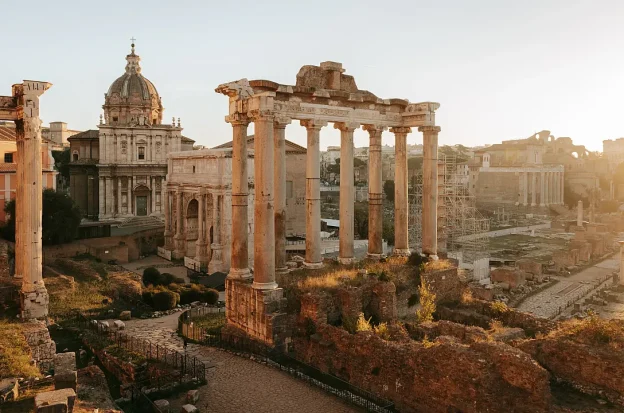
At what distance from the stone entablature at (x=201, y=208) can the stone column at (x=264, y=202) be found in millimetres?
17925

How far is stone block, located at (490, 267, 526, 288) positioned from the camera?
3184cm

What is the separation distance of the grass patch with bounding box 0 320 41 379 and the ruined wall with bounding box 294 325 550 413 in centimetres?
635

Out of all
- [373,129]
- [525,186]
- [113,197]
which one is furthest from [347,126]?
[525,186]

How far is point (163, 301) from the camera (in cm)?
2223

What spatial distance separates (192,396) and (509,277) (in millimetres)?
24857

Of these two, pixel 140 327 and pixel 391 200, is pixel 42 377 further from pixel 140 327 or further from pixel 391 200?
pixel 391 200

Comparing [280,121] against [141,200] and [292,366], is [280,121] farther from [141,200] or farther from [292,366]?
[141,200]

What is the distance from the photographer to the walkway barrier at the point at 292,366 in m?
11.3

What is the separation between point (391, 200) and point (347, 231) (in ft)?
178

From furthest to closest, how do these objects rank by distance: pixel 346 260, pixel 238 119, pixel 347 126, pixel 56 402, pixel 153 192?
pixel 153 192 < pixel 346 260 < pixel 347 126 < pixel 238 119 < pixel 56 402

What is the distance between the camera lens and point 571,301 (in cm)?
2884

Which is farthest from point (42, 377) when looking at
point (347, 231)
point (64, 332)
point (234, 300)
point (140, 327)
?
point (347, 231)

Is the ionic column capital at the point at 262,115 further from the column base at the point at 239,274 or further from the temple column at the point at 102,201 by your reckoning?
the temple column at the point at 102,201

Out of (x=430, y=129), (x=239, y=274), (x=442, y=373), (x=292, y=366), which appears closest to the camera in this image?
(x=442, y=373)
